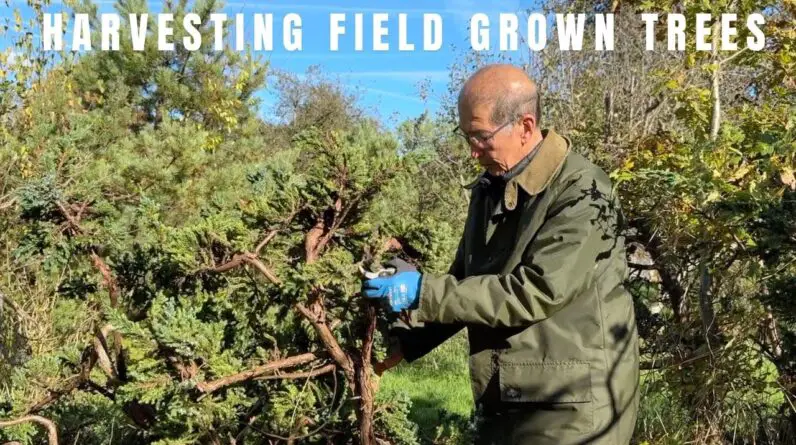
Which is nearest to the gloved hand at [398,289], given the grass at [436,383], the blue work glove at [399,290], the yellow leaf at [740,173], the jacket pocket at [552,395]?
the blue work glove at [399,290]

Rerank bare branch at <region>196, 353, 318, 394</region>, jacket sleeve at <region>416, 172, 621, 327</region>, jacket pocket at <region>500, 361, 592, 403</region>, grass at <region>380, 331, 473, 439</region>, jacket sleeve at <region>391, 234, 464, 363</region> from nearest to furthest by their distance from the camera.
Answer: jacket sleeve at <region>416, 172, 621, 327</region> → jacket pocket at <region>500, 361, 592, 403</region> → bare branch at <region>196, 353, 318, 394</region> → jacket sleeve at <region>391, 234, 464, 363</region> → grass at <region>380, 331, 473, 439</region>

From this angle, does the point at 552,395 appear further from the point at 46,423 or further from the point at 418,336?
the point at 46,423

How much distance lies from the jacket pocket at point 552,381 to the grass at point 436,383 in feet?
9.59

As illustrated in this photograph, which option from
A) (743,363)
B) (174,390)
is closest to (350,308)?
(174,390)

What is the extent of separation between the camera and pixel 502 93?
2264mm

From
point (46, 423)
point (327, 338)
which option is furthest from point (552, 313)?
point (46, 423)

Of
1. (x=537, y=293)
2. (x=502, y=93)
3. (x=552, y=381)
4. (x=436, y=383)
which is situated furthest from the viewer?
(x=436, y=383)

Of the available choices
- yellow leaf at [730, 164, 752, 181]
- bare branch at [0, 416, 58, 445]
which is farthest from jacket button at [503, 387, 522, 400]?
bare branch at [0, 416, 58, 445]

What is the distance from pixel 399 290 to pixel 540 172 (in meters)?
0.61

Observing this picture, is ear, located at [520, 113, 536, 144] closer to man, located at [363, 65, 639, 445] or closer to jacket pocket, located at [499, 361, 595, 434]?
man, located at [363, 65, 639, 445]

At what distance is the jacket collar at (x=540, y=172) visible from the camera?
7.40 feet

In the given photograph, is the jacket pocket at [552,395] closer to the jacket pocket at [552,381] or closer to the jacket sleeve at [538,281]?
the jacket pocket at [552,381]

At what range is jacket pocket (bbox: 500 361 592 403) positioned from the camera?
2.15 meters

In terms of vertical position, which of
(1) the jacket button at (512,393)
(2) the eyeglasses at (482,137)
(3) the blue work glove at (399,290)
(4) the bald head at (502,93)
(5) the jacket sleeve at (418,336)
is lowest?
(1) the jacket button at (512,393)
